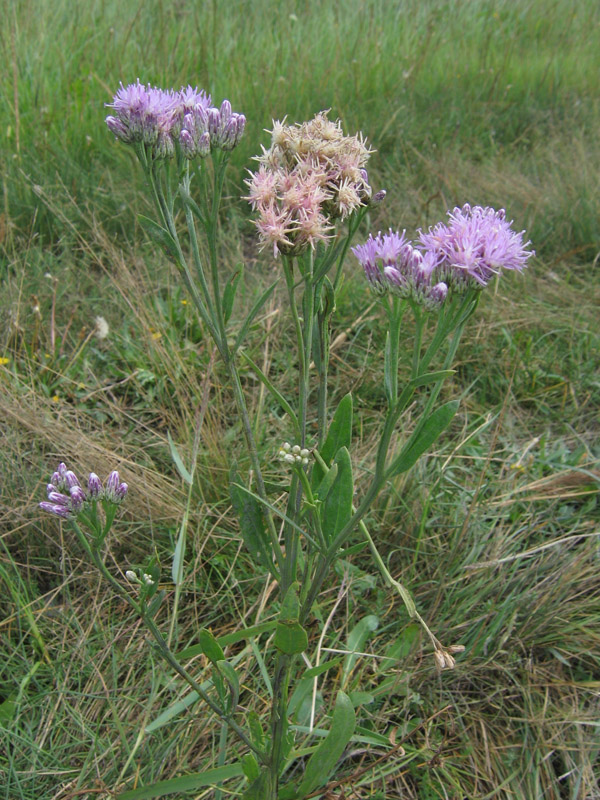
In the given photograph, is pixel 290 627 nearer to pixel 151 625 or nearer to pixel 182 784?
pixel 151 625

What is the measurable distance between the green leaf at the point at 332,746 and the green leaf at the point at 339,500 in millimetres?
351

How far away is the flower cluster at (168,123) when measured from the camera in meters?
1.31

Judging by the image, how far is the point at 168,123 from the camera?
132cm

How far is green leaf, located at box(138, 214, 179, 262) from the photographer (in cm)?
130

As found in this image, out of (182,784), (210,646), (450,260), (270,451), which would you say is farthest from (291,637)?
(270,451)

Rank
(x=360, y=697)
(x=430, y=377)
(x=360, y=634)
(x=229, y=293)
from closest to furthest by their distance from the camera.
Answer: (x=430, y=377) → (x=229, y=293) → (x=360, y=697) → (x=360, y=634)

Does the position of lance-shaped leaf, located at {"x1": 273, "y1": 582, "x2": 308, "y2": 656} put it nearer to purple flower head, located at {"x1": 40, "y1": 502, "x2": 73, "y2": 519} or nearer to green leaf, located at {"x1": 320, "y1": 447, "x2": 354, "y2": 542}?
green leaf, located at {"x1": 320, "y1": 447, "x2": 354, "y2": 542}

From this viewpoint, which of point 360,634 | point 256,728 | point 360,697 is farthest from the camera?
point 360,634

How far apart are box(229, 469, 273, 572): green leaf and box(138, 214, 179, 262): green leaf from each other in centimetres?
48

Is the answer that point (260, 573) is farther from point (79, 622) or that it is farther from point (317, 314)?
point (317, 314)

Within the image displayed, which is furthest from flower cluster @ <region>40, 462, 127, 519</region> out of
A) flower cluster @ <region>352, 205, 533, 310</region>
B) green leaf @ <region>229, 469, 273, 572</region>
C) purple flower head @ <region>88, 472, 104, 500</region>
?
flower cluster @ <region>352, 205, 533, 310</region>

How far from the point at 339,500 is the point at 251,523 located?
277mm

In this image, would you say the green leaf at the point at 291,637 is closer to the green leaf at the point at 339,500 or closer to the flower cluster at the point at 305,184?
the green leaf at the point at 339,500

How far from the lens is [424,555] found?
2146 millimetres
